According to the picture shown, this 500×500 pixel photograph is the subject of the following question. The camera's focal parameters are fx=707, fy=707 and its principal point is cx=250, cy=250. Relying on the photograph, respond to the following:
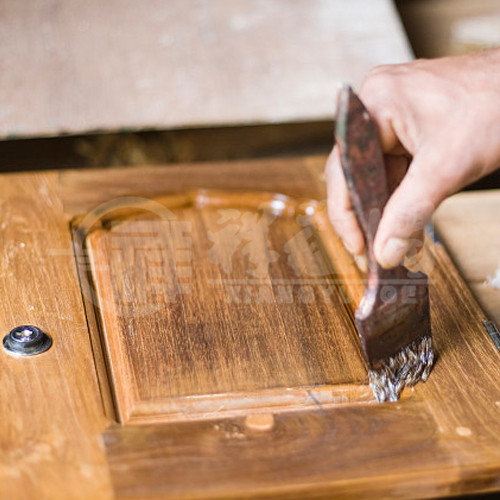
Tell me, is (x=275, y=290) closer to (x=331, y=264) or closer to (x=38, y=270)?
(x=331, y=264)

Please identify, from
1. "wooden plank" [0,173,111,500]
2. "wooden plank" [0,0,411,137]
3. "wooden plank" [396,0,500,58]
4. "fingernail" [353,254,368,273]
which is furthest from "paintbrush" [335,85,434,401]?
"wooden plank" [396,0,500,58]

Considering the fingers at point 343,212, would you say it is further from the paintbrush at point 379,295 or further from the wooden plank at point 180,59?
the wooden plank at point 180,59

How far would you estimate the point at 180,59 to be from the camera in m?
1.50

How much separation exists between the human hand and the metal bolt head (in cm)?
38

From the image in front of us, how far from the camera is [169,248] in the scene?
100 centimetres

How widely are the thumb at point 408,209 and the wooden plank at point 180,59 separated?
2.18ft

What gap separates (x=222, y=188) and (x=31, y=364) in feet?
1.50

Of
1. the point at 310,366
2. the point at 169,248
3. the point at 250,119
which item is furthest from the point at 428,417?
the point at 250,119

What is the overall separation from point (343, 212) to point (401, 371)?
0.67ft

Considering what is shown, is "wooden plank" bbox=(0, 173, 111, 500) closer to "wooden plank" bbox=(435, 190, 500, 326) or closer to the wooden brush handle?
the wooden brush handle

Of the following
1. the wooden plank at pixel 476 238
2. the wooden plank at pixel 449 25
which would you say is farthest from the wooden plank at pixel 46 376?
the wooden plank at pixel 449 25

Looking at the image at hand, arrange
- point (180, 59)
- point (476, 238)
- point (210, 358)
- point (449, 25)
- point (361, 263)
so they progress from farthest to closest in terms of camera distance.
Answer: point (449, 25)
point (180, 59)
point (476, 238)
point (361, 263)
point (210, 358)

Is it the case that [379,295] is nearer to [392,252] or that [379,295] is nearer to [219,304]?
[392,252]

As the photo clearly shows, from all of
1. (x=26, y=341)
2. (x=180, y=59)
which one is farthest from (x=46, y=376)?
(x=180, y=59)
